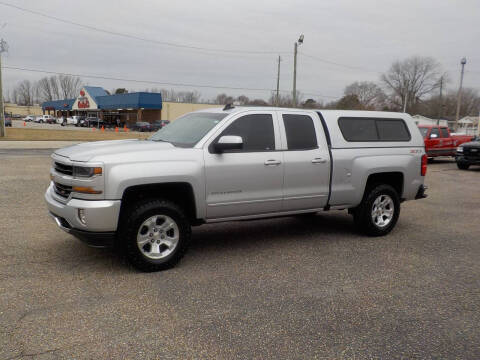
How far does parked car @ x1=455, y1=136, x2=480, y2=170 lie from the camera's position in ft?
55.2

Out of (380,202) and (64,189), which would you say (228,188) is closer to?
(64,189)

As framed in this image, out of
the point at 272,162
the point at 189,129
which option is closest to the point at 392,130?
the point at 272,162

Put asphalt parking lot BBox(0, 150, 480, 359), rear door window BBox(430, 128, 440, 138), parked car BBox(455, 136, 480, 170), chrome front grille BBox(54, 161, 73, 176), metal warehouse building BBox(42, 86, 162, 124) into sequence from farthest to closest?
metal warehouse building BBox(42, 86, 162, 124) < rear door window BBox(430, 128, 440, 138) < parked car BBox(455, 136, 480, 170) < chrome front grille BBox(54, 161, 73, 176) < asphalt parking lot BBox(0, 150, 480, 359)

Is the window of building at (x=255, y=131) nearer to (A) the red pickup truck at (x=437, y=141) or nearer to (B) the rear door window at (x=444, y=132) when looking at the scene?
(A) the red pickup truck at (x=437, y=141)

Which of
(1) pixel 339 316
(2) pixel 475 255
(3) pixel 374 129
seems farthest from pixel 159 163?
(2) pixel 475 255

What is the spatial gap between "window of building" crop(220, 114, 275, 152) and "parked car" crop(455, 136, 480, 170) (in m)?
14.5

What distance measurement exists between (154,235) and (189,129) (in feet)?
5.32

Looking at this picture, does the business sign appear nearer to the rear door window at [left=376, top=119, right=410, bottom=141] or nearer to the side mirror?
the rear door window at [left=376, top=119, right=410, bottom=141]

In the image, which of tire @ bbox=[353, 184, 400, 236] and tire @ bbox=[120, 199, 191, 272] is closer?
tire @ bbox=[120, 199, 191, 272]

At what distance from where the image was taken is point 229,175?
511cm

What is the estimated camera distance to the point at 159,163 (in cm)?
466

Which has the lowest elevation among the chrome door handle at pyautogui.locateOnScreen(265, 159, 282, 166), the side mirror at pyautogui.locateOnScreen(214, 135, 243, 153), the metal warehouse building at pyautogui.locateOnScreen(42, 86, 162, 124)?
the chrome door handle at pyautogui.locateOnScreen(265, 159, 282, 166)

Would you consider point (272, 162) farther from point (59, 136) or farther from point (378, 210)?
point (59, 136)

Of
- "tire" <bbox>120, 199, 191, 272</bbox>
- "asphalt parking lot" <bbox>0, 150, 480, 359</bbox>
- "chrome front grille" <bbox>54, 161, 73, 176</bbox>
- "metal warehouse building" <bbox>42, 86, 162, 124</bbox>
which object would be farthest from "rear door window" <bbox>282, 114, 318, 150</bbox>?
"metal warehouse building" <bbox>42, 86, 162, 124</bbox>
